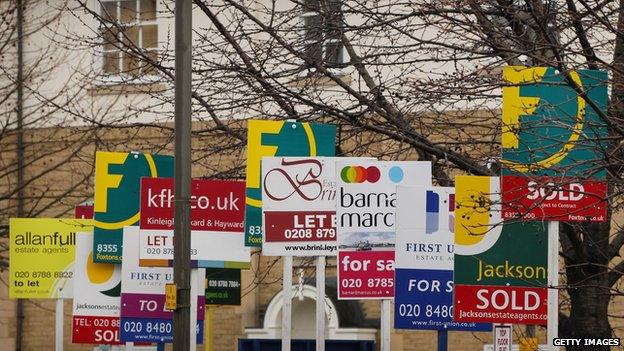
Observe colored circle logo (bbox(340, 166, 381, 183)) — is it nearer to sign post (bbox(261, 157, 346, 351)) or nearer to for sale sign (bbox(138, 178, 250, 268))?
sign post (bbox(261, 157, 346, 351))

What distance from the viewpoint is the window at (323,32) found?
1830 cm

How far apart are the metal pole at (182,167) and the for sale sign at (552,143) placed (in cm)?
310

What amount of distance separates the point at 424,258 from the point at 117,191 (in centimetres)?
408

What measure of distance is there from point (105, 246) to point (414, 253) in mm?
4353

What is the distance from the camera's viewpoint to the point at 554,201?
47.5 feet

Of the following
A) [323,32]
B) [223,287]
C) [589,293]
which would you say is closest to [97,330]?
[223,287]

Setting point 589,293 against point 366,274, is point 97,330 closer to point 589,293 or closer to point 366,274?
point 366,274

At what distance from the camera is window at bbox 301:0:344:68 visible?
1830cm

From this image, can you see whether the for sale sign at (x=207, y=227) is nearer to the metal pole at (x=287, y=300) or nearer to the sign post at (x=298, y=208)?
the metal pole at (x=287, y=300)

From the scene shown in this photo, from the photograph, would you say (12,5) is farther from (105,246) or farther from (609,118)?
(609,118)

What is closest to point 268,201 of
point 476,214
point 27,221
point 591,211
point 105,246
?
point 476,214

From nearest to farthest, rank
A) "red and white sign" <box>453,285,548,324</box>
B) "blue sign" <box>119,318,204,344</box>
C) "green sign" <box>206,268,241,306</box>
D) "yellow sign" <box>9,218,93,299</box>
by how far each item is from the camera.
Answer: "red and white sign" <box>453,285,548,324</box> → "blue sign" <box>119,318,204,344</box> → "yellow sign" <box>9,218,93,299</box> → "green sign" <box>206,268,241,306</box>

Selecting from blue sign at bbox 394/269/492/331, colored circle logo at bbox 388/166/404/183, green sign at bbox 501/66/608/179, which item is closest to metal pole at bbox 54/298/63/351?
blue sign at bbox 394/269/492/331

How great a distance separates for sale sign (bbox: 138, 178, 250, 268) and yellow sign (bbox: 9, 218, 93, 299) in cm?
348
